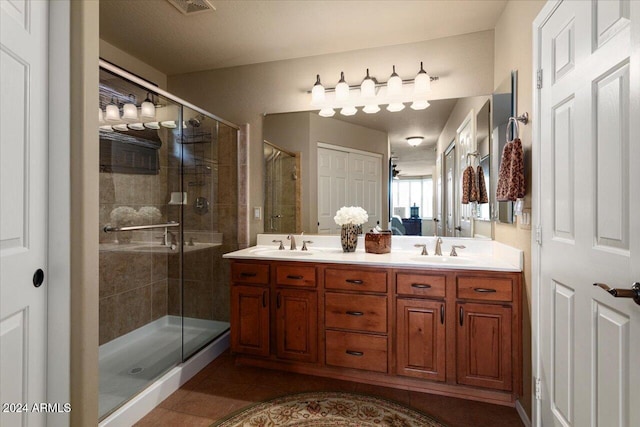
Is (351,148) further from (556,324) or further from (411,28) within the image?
(556,324)

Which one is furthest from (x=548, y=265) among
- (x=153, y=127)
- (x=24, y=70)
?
(x=153, y=127)

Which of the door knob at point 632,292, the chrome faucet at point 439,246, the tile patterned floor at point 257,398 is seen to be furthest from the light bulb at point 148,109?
the door knob at point 632,292

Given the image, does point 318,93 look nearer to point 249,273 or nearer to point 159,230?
point 249,273

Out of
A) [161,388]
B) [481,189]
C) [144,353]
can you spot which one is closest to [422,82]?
[481,189]

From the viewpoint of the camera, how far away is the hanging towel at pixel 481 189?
228cm

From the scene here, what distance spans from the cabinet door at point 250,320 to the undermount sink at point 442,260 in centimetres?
115

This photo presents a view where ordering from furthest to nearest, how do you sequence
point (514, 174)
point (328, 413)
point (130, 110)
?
point (130, 110) < point (328, 413) < point (514, 174)

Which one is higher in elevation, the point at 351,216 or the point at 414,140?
the point at 414,140

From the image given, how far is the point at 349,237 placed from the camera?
252 cm

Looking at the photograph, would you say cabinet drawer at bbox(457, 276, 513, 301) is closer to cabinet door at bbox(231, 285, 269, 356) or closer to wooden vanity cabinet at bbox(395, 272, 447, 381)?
wooden vanity cabinet at bbox(395, 272, 447, 381)

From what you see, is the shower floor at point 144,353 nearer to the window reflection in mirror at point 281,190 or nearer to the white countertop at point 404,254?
the white countertop at point 404,254

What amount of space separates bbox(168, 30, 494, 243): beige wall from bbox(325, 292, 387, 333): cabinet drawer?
3.77ft

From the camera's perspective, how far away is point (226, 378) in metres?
2.24

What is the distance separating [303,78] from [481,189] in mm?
1779
